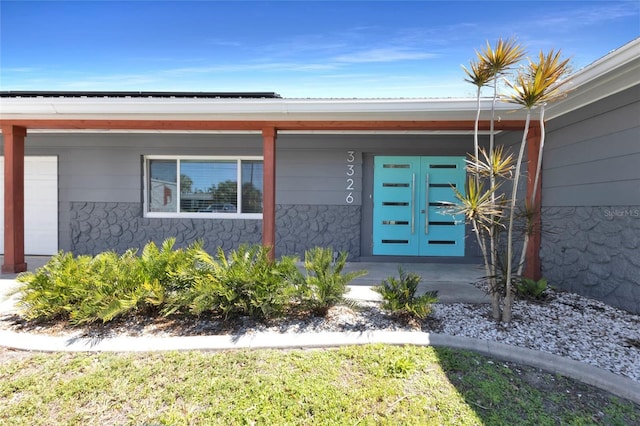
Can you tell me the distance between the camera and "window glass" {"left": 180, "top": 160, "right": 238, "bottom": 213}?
7578mm

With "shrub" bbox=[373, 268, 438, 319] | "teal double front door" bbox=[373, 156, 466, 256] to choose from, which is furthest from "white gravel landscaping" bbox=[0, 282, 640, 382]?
"teal double front door" bbox=[373, 156, 466, 256]

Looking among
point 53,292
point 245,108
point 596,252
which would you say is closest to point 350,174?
point 245,108

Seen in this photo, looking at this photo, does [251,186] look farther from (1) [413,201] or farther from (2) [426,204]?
(2) [426,204]

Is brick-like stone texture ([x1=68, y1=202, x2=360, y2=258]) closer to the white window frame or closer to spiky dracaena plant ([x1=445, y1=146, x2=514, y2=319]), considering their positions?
the white window frame

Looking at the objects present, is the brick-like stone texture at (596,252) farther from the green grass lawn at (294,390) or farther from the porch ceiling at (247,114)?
the green grass lawn at (294,390)

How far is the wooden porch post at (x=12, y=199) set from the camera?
5.73m

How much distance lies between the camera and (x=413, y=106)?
5.00 metres

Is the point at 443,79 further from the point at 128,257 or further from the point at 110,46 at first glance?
the point at 110,46

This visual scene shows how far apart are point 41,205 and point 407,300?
8094 millimetres

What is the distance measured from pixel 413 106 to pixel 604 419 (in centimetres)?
400

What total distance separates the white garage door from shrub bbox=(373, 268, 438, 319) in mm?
7510

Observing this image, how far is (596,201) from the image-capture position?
4496 millimetres

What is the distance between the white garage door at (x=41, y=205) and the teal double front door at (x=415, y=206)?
6.93 meters

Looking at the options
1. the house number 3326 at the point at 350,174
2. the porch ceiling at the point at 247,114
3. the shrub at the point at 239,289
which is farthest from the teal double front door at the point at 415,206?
the shrub at the point at 239,289
